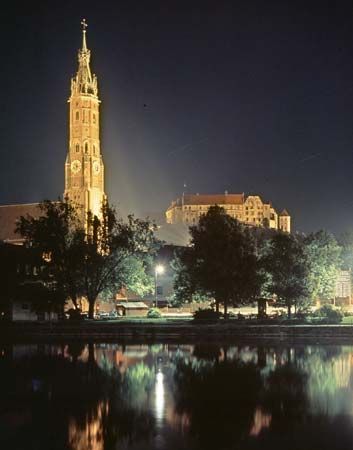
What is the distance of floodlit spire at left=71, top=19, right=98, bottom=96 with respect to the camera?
593 feet

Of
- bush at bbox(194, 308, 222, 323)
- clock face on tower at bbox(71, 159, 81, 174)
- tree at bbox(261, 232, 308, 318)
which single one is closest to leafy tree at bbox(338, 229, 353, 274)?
tree at bbox(261, 232, 308, 318)

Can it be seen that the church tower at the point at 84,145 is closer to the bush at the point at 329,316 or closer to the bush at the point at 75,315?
the bush at the point at 75,315

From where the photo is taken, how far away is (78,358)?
49.0 m

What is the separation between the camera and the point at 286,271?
87.1 meters

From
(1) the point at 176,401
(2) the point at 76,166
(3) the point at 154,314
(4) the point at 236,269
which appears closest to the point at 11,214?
(2) the point at 76,166

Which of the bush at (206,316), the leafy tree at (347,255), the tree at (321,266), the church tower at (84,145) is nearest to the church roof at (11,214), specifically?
the church tower at (84,145)

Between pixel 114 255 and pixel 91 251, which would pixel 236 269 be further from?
pixel 91 251

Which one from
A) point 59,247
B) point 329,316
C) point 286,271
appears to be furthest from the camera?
point 286,271

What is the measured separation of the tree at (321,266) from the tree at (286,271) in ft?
7.27

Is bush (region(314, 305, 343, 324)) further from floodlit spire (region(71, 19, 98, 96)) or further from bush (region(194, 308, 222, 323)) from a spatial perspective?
floodlit spire (region(71, 19, 98, 96))

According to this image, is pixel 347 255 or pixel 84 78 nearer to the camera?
pixel 347 255

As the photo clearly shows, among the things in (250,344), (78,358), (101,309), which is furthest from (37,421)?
(101,309)

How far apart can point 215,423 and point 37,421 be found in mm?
5870

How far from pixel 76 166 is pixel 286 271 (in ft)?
304
